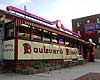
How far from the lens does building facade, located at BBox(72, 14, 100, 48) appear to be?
199 feet

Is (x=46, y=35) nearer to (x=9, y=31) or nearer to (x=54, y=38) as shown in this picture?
(x=54, y=38)

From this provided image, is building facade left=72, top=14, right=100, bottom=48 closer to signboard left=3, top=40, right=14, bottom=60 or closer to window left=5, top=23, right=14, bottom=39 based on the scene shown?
window left=5, top=23, right=14, bottom=39

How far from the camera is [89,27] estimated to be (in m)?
62.2

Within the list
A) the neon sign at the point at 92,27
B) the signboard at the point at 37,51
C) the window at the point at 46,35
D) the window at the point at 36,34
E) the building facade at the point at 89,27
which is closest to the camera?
the signboard at the point at 37,51

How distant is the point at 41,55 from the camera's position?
18516 millimetres

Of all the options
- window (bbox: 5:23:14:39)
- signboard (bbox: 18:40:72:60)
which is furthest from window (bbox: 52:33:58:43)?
window (bbox: 5:23:14:39)

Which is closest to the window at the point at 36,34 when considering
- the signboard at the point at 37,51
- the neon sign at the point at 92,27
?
the signboard at the point at 37,51

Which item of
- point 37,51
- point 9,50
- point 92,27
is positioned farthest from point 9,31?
point 92,27

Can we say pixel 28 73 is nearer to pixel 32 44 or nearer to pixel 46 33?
pixel 32 44

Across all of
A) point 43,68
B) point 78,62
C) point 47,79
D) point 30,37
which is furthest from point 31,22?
point 78,62

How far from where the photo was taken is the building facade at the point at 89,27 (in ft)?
199

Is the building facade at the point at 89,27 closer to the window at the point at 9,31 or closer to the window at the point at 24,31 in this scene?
the window at the point at 24,31

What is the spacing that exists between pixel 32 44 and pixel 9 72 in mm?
3206

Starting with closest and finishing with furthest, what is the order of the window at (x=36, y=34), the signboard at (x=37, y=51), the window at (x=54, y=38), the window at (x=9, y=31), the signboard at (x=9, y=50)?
the signboard at (x=9, y=50)
the window at (x=9, y=31)
the signboard at (x=37, y=51)
the window at (x=36, y=34)
the window at (x=54, y=38)
